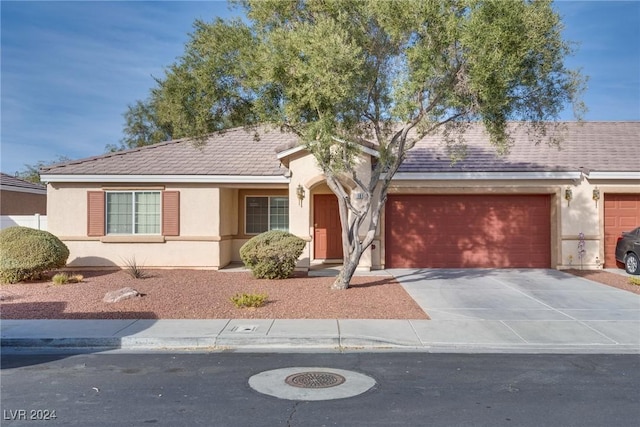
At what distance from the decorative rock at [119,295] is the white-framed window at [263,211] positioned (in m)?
7.04

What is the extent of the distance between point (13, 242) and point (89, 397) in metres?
9.68

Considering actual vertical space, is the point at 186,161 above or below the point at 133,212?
above

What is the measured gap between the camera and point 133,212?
54.4ft

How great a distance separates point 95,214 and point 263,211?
17.6ft

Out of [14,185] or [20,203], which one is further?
[20,203]

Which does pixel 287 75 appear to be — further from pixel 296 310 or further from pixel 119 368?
pixel 119 368

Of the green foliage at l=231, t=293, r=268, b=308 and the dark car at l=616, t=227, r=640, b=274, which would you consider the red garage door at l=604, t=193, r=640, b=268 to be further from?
the green foliage at l=231, t=293, r=268, b=308

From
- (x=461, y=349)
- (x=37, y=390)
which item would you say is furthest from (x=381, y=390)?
(x=37, y=390)

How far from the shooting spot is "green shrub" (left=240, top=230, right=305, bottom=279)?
527 inches

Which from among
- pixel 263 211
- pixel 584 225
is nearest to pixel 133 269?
pixel 263 211

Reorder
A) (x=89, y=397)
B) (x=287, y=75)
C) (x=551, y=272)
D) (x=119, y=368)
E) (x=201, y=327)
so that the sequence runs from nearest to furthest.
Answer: (x=89, y=397) → (x=119, y=368) → (x=201, y=327) → (x=287, y=75) → (x=551, y=272)

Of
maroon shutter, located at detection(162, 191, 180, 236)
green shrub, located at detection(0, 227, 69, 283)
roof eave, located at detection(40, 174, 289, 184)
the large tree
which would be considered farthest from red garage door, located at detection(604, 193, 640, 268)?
green shrub, located at detection(0, 227, 69, 283)

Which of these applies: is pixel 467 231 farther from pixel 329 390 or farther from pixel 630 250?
pixel 329 390

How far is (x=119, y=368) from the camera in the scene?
277 inches
